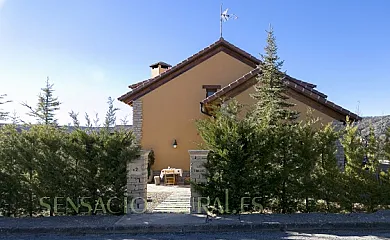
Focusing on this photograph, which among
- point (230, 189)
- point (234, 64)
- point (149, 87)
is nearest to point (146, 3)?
point (149, 87)

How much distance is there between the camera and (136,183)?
761 cm

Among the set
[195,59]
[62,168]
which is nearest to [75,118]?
[62,168]

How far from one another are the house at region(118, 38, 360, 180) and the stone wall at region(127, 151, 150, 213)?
898 cm

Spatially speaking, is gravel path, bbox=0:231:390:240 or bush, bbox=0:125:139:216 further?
bush, bbox=0:125:139:216

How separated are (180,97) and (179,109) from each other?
2.11 ft

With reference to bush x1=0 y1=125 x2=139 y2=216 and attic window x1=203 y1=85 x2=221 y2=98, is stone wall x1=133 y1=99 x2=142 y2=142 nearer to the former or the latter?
attic window x1=203 y1=85 x2=221 y2=98

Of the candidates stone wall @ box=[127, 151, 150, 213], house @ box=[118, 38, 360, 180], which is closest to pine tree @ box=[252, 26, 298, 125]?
house @ box=[118, 38, 360, 180]

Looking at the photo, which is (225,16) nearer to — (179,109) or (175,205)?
(179,109)

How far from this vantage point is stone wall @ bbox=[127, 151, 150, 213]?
7578mm

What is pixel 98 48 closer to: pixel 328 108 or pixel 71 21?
pixel 71 21

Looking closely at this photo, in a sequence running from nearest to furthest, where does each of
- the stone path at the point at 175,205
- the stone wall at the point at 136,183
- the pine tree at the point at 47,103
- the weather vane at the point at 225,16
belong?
the stone wall at the point at 136,183
the stone path at the point at 175,205
the weather vane at the point at 225,16
the pine tree at the point at 47,103

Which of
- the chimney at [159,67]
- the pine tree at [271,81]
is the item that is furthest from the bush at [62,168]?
the chimney at [159,67]

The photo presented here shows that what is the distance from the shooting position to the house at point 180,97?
17016 mm

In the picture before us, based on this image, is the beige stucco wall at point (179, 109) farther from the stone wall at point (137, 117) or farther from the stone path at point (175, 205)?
the stone path at point (175, 205)
